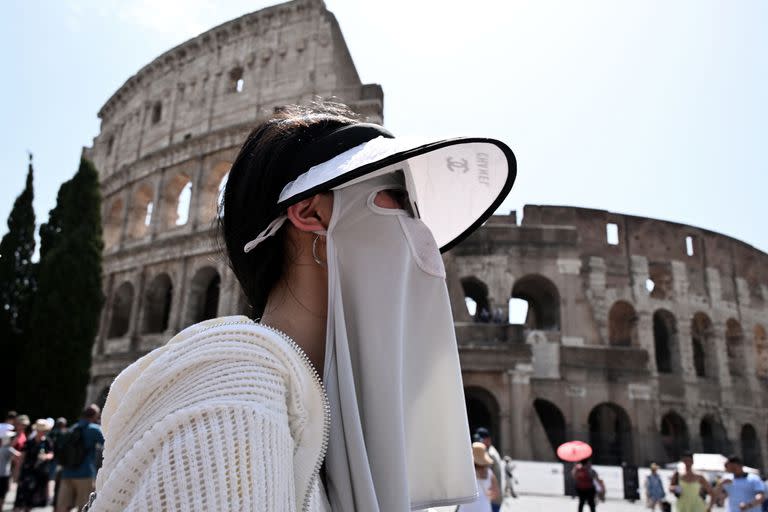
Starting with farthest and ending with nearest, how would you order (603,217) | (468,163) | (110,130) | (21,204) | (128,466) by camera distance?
1. (110,130)
2. (603,217)
3. (21,204)
4. (468,163)
5. (128,466)

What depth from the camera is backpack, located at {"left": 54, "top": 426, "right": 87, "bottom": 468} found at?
5941 mm

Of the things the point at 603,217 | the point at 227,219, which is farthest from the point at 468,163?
the point at 603,217

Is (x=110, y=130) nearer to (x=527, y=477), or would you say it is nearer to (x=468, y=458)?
(x=527, y=477)

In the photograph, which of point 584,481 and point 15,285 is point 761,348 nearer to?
point 584,481

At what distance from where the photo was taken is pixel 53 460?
7.31 metres

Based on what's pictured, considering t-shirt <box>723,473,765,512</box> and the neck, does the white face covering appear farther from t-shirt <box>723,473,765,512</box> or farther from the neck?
t-shirt <box>723,473,765,512</box>

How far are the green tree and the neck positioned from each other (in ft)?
61.1

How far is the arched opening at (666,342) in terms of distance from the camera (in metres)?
22.6

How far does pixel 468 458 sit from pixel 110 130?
32.2m

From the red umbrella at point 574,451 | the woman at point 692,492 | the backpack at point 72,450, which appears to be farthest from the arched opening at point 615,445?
the backpack at point 72,450

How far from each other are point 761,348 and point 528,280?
13.5 m

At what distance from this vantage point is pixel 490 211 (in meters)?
1.54

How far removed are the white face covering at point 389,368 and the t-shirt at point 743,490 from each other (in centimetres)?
653

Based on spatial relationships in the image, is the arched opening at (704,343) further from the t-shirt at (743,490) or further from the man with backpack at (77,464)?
the man with backpack at (77,464)
